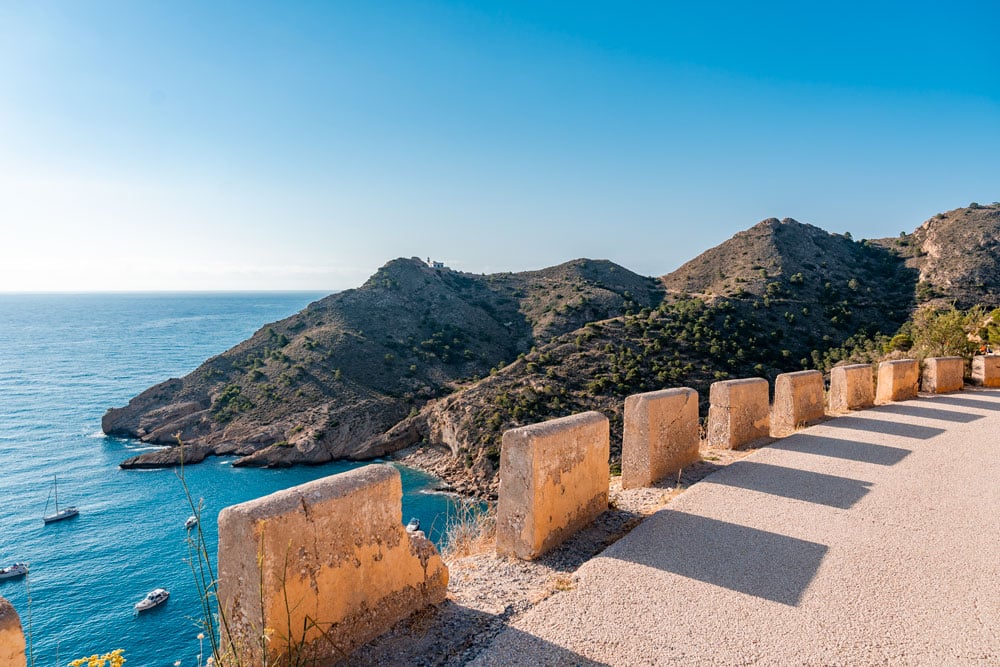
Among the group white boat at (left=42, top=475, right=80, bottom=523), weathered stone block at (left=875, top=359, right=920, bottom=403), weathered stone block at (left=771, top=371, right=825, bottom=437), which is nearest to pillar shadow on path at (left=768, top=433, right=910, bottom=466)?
weathered stone block at (left=771, top=371, right=825, bottom=437)

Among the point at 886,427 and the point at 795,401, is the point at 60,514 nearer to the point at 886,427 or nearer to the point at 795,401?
the point at 795,401

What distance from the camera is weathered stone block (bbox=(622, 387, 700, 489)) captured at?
6.36m

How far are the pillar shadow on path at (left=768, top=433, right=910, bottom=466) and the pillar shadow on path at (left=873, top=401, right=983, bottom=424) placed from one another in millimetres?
2823

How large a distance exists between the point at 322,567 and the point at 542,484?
194 centimetres

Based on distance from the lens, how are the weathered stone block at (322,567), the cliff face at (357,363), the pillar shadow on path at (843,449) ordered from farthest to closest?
the cliff face at (357,363) < the pillar shadow on path at (843,449) < the weathered stone block at (322,567)

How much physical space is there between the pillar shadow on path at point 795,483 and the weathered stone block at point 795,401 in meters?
2.50

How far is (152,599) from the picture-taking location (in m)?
28.1

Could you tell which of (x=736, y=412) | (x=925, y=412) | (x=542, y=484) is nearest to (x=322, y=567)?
(x=542, y=484)

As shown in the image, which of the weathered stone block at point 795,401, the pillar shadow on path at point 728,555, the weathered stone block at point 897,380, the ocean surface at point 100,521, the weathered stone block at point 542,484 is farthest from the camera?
the ocean surface at point 100,521

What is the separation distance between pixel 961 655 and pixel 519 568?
9.10ft

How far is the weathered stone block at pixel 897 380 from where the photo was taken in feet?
37.7

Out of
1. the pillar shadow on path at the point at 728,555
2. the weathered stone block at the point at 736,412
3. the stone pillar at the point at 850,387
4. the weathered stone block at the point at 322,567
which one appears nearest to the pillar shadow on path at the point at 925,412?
the stone pillar at the point at 850,387

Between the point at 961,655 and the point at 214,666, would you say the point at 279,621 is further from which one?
the point at 961,655

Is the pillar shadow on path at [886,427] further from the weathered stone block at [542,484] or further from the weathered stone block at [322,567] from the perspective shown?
the weathered stone block at [322,567]
